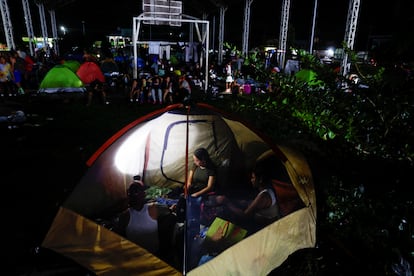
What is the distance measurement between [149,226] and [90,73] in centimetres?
969

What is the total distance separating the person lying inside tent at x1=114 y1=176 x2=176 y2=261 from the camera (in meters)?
3.53

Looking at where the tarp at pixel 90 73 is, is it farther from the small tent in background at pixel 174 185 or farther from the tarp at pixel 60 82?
the small tent in background at pixel 174 185

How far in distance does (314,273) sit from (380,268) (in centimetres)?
71

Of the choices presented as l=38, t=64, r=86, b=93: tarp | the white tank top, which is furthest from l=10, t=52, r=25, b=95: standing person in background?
the white tank top

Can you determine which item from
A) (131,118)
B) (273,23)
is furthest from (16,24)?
(131,118)

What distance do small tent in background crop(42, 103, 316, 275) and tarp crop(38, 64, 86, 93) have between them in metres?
9.12

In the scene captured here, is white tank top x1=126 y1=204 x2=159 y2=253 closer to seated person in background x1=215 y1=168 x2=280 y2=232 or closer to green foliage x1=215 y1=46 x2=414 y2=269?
seated person in background x1=215 y1=168 x2=280 y2=232

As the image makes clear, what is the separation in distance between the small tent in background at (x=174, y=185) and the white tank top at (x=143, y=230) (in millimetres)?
286

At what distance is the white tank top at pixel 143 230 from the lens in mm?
3555

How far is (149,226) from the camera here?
3666mm

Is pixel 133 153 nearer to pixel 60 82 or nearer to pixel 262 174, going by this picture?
pixel 262 174

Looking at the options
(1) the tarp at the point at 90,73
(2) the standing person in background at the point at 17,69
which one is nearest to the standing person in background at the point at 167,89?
(1) the tarp at the point at 90,73

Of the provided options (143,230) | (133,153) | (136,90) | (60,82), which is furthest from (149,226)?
A: (60,82)

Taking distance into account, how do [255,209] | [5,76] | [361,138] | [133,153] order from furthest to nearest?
[5,76] → [133,153] → [255,209] → [361,138]
